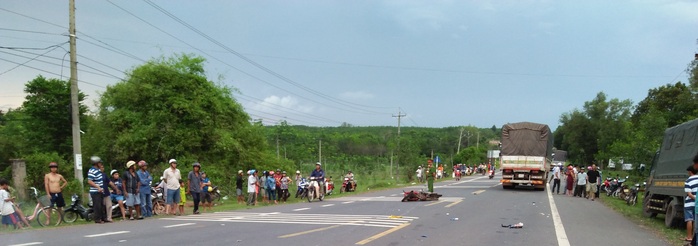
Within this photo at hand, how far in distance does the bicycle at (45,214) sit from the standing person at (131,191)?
6.15 ft

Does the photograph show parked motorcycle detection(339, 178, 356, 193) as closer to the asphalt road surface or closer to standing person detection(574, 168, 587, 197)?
standing person detection(574, 168, 587, 197)

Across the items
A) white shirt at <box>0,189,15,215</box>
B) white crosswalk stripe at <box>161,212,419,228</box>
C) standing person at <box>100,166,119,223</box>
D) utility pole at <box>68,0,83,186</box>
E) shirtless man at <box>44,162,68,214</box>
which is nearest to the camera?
white shirt at <box>0,189,15,215</box>

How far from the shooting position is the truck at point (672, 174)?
45.8 feet

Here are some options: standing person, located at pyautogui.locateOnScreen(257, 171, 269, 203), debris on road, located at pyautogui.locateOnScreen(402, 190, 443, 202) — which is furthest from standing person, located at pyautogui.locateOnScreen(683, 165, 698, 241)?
standing person, located at pyautogui.locateOnScreen(257, 171, 269, 203)

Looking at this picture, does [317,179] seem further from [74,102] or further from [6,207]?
[6,207]

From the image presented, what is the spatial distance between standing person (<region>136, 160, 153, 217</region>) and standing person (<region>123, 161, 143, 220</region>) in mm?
218

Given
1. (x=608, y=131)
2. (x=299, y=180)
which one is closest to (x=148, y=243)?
(x=299, y=180)

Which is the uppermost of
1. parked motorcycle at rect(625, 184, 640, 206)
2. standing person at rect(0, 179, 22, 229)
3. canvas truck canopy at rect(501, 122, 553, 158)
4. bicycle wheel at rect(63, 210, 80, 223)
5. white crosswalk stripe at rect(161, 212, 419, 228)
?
canvas truck canopy at rect(501, 122, 553, 158)

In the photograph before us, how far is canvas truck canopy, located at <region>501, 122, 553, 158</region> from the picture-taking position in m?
31.2

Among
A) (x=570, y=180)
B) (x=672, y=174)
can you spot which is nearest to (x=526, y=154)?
(x=570, y=180)

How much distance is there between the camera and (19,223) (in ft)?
44.7

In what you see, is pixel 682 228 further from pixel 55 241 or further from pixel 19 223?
pixel 19 223

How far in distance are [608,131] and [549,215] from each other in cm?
7571

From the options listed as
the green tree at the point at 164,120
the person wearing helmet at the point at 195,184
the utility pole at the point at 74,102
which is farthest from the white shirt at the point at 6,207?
the green tree at the point at 164,120
